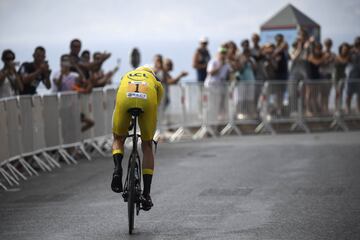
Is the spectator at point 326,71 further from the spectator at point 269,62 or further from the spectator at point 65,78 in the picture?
the spectator at point 65,78

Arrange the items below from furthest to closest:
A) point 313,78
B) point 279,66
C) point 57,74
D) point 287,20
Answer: point 287,20 → point 313,78 → point 279,66 → point 57,74

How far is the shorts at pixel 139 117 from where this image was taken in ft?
36.3

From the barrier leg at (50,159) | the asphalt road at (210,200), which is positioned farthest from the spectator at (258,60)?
the barrier leg at (50,159)

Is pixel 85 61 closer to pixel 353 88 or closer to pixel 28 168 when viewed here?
pixel 28 168

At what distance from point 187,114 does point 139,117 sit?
14.2m

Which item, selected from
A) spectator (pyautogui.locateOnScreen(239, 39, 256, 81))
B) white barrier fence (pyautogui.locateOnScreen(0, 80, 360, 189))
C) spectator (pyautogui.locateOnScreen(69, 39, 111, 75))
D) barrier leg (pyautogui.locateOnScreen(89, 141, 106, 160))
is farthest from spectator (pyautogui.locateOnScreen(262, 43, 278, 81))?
barrier leg (pyautogui.locateOnScreen(89, 141, 106, 160))

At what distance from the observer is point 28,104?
17.5 meters

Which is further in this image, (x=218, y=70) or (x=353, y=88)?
(x=353, y=88)

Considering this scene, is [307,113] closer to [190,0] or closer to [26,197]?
[190,0]

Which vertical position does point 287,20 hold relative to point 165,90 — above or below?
above

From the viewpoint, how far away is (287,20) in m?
31.0

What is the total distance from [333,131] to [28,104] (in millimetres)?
11635

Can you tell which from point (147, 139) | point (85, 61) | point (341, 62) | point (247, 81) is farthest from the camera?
point (341, 62)

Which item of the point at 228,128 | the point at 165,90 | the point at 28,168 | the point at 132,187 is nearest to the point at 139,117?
the point at 132,187
